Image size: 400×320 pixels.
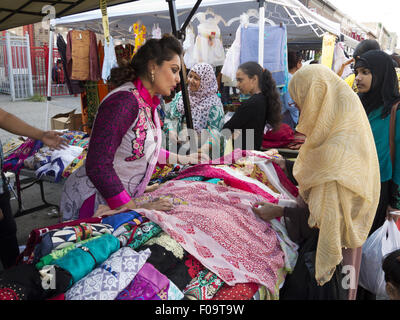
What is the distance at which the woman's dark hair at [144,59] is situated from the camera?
1.84 m

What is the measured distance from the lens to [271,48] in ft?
17.3

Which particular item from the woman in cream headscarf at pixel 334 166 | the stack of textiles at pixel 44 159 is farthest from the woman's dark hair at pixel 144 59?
the stack of textiles at pixel 44 159

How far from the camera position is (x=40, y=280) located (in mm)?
1033

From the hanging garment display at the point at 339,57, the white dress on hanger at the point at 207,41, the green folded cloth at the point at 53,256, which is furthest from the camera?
the hanging garment display at the point at 339,57

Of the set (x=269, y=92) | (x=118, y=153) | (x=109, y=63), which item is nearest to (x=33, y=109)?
(x=109, y=63)

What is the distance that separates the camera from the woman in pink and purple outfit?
64.9 inches

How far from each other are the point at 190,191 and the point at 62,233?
871 millimetres

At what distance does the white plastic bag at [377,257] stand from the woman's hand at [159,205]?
1.37 metres

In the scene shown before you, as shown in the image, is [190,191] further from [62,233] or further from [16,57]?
[16,57]

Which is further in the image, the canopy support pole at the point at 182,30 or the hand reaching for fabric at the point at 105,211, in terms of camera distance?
the canopy support pole at the point at 182,30

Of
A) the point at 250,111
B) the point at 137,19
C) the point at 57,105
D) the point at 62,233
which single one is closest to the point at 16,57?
the point at 57,105

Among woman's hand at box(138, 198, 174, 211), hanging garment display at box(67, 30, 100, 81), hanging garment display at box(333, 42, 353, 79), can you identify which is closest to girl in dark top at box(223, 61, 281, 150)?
woman's hand at box(138, 198, 174, 211)

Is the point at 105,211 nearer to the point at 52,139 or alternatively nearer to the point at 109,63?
the point at 52,139

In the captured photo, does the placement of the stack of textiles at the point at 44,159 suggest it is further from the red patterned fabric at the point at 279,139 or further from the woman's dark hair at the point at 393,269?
the woman's dark hair at the point at 393,269
